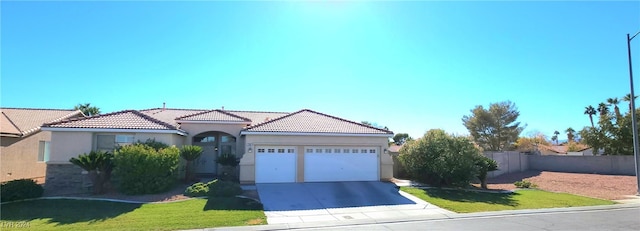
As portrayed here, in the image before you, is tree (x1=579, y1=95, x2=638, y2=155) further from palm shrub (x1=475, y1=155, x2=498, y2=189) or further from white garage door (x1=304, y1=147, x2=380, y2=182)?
white garage door (x1=304, y1=147, x2=380, y2=182)

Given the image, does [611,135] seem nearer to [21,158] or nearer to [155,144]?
[155,144]

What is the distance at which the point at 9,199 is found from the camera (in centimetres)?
1311

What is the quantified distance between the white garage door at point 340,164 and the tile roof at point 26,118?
16370 mm

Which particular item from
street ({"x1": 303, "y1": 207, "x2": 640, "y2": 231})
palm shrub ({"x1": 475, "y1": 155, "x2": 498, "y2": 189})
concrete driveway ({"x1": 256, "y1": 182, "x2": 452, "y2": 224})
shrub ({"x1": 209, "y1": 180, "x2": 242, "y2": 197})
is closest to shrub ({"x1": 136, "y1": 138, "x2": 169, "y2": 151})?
shrub ({"x1": 209, "y1": 180, "x2": 242, "y2": 197})

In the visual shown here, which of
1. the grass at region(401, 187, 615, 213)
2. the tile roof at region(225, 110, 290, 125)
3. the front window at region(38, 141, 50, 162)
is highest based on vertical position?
the tile roof at region(225, 110, 290, 125)

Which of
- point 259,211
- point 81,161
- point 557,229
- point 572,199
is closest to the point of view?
point 557,229

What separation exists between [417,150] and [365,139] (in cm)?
301

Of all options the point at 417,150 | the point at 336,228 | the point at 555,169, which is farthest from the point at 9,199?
the point at 555,169

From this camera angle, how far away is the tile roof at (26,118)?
20.5 meters

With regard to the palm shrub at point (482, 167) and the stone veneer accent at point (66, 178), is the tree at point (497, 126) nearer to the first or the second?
the palm shrub at point (482, 167)

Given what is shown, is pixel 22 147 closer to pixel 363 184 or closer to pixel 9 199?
pixel 9 199

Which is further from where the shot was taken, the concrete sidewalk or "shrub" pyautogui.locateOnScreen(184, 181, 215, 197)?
"shrub" pyautogui.locateOnScreen(184, 181, 215, 197)

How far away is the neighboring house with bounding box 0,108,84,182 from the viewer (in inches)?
762

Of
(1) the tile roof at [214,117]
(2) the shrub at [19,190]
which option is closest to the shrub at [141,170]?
(2) the shrub at [19,190]
